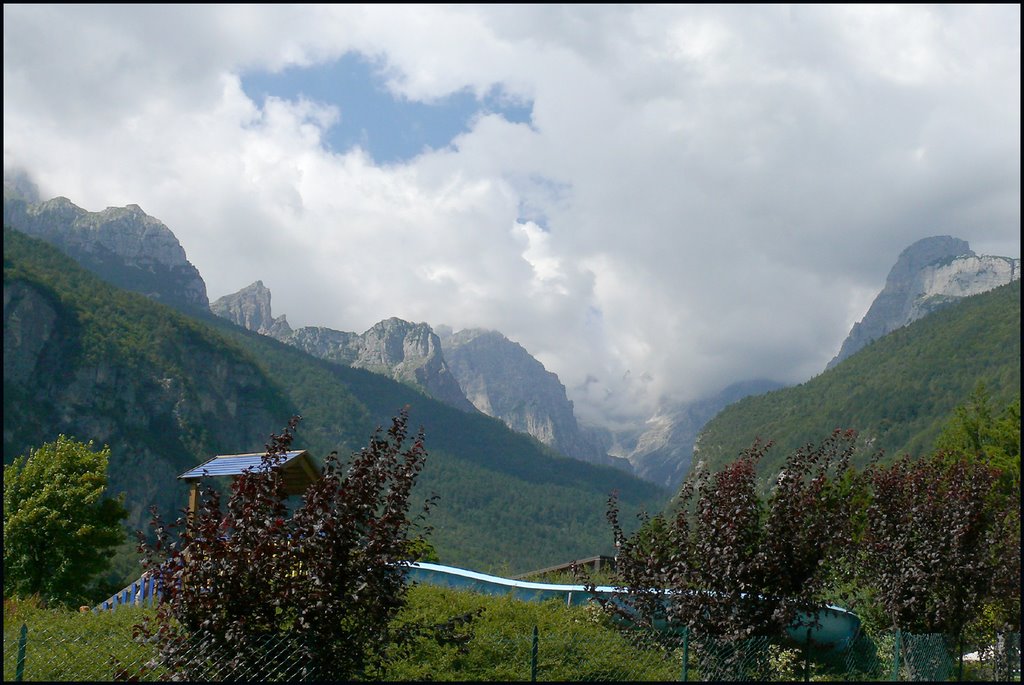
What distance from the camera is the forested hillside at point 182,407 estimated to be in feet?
368

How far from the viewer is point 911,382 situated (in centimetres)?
11969

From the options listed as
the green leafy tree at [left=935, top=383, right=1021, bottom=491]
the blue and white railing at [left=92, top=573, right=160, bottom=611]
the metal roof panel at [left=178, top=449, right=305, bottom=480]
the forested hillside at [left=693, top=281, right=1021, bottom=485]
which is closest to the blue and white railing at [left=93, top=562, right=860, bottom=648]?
the blue and white railing at [left=92, top=573, right=160, bottom=611]

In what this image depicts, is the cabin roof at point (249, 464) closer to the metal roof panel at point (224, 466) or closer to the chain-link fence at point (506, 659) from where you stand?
the metal roof panel at point (224, 466)

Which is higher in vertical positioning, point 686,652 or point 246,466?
point 246,466

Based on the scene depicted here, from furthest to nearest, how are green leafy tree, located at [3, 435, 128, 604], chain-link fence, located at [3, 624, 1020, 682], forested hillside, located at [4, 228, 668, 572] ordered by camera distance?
forested hillside, located at [4, 228, 668, 572] < green leafy tree, located at [3, 435, 128, 604] < chain-link fence, located at [3, 624, 1020, 682]

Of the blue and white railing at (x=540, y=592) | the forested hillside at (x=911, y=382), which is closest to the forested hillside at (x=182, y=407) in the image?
the forested hillside at (x=911, y=382)

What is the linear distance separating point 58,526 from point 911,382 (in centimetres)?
11644

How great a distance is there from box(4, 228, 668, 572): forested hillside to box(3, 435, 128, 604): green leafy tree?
67.6m

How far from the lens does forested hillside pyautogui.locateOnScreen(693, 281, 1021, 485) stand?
103m

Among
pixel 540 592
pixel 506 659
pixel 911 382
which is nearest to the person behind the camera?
pixel 506 659

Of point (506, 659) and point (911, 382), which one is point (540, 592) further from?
point (911, 382)

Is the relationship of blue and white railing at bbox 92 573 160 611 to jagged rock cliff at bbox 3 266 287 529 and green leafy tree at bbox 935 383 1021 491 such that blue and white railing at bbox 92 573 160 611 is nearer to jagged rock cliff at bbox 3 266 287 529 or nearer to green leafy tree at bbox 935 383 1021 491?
green leafy tree at bbox 935 383 1021 491

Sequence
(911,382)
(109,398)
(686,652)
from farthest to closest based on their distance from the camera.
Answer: (911,382)
(109,398)
(686,652)

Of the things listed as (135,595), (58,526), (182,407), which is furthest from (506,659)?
(182,407)
